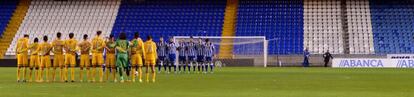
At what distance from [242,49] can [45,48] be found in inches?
1240

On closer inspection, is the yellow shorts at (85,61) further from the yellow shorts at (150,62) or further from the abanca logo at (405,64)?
the abanca logo at (405,64)

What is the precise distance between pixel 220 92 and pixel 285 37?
40.4m

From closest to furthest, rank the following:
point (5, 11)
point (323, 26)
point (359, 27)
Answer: point (359, 27) < point (323, 26) < point (5, 11)

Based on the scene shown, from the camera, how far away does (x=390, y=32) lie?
61.8 m

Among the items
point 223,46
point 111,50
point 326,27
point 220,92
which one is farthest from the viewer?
point 326,27

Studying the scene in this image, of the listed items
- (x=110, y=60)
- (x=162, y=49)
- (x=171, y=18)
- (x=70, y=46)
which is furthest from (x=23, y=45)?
(x=171, y=18)

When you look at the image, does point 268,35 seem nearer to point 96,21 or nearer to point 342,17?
point 342,17

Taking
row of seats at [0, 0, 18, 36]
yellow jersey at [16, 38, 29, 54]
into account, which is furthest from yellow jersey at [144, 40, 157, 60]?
row of seats at [0, 0, 18, 36]

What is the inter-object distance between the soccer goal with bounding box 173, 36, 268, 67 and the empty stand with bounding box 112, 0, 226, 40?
8.84 ft

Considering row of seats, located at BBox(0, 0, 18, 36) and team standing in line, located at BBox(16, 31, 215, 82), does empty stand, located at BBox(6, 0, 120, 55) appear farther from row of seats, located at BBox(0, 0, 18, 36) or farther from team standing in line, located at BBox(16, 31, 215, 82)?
team standing in line, located at BBox(16, 31, 215, 82)

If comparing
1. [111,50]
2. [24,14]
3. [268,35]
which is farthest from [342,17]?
[111,50]

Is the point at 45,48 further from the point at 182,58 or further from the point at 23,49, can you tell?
the point at 182,58

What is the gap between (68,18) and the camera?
64688 mm

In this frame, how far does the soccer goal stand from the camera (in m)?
58.1
